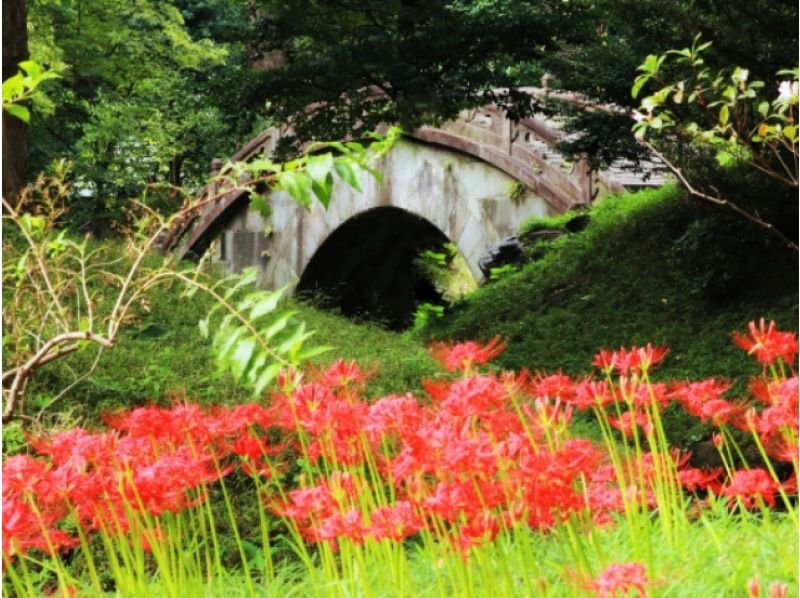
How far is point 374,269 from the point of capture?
17.7m

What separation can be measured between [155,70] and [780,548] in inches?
642

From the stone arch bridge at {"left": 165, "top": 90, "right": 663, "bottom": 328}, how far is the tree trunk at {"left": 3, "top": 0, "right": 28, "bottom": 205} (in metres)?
1.56

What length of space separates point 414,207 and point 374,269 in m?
2.79

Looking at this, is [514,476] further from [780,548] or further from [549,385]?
[780,548]

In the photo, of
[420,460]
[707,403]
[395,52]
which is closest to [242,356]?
[420,460]

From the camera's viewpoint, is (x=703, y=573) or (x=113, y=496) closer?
(x=113, y=496)

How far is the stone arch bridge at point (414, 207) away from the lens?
13109 millimetres

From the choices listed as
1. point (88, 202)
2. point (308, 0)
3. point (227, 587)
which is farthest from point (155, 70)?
point (227, 587)

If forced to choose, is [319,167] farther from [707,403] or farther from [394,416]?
[707,403]

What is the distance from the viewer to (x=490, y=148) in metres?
13.8

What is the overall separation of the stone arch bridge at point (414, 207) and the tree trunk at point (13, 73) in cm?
156

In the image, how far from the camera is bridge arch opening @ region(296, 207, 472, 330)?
54.7 ft

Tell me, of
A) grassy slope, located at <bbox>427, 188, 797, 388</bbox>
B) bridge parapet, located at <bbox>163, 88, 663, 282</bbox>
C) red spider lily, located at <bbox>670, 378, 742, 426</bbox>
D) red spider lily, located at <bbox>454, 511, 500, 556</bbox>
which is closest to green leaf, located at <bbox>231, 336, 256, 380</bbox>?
red spider lily, located at <bbox>454, 511, 500, 556</bbox>

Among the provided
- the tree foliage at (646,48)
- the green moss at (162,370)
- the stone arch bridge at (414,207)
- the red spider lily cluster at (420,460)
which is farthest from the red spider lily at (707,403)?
the stone arch bridge at (414,207)
